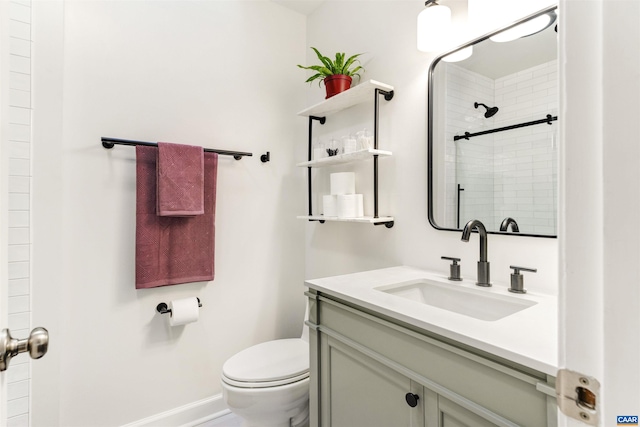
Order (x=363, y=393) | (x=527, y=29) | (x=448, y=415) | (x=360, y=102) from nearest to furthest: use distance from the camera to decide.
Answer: (x=448, y=415) → (x=363, y=393) → (x=527, y=29) → (x=360, y=102)

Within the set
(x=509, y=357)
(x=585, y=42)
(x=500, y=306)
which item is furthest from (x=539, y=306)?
(x=585, y=42)

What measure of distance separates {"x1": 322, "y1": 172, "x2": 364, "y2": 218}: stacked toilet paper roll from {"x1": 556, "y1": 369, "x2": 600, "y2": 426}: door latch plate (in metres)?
1.29

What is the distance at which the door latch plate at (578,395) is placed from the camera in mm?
329

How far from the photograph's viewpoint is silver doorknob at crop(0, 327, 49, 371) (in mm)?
502

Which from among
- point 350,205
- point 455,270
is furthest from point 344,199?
point 455,270


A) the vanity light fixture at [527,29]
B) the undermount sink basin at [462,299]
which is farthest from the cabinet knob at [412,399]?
the vanity light fixture at [527,29]

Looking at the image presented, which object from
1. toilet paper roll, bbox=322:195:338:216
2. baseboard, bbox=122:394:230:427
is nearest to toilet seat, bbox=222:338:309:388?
baseboard, bbox=122:394:230:427

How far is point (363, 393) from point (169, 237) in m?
1.21

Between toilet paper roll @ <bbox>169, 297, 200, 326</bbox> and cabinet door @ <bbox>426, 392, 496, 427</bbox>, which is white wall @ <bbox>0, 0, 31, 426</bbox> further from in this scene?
cabinet door @ <bbox>426, 392, 496, 427</bbox>

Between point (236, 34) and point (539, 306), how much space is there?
6.70 ft

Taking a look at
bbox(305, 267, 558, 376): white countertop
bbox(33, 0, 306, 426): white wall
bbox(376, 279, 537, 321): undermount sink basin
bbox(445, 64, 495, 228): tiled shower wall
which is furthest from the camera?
bbox(33, 0, 306, 426): white wall

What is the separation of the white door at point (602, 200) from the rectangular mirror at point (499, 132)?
2.76 feet

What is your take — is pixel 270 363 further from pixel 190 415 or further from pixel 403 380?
pixel 403 380

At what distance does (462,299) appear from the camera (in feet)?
3.84
